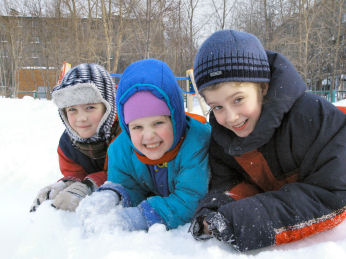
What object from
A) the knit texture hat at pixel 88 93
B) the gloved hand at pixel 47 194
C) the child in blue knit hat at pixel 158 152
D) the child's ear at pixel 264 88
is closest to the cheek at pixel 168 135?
the child in blue knit hat at pixel 158 152

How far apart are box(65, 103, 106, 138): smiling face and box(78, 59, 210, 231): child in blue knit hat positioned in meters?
0.42

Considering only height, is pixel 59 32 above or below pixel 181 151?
above

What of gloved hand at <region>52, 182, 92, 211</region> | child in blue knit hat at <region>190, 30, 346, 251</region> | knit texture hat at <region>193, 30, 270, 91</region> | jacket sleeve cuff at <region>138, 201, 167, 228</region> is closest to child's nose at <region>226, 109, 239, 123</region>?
child in blue knit hat at <region>190, 30, 346, 251</region>

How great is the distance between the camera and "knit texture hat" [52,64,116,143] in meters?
1.82

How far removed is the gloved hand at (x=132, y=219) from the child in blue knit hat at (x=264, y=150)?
12.9 inches

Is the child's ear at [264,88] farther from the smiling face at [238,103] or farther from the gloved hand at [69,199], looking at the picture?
the gloved hand at [69,199]

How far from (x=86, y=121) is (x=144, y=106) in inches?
25.8

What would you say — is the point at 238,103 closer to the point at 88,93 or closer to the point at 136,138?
the point at 136,138

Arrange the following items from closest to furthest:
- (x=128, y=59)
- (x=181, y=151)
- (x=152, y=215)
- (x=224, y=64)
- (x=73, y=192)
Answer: (x=224, y=64) < (x=152, y=215) < (x=181, y=151) < (x=73, y=192) < (x=128, y=59)

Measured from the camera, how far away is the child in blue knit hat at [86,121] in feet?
5.95

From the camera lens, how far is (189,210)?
53.8 inches

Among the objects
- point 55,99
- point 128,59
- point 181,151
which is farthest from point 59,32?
point 181,151

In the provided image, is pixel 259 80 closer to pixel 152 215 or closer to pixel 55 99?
pixel 152 215

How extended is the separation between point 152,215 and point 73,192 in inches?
23.2
